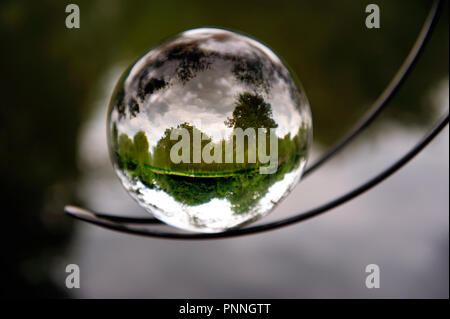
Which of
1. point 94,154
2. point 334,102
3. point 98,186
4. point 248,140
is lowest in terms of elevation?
point 248,140

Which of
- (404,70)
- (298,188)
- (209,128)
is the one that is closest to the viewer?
(209,128)

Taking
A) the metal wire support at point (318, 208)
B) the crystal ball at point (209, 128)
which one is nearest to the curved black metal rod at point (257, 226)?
the metal wire support at point (318, 208)

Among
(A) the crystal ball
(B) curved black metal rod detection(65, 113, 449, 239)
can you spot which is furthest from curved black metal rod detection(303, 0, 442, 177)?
(A) the crystal ball

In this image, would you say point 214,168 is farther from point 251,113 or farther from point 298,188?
point 298,188

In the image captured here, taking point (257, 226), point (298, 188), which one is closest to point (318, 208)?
point (257, 226)

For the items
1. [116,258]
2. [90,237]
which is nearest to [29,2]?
[90,237]

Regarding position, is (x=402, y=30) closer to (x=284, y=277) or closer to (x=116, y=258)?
(x=284, y=277)
